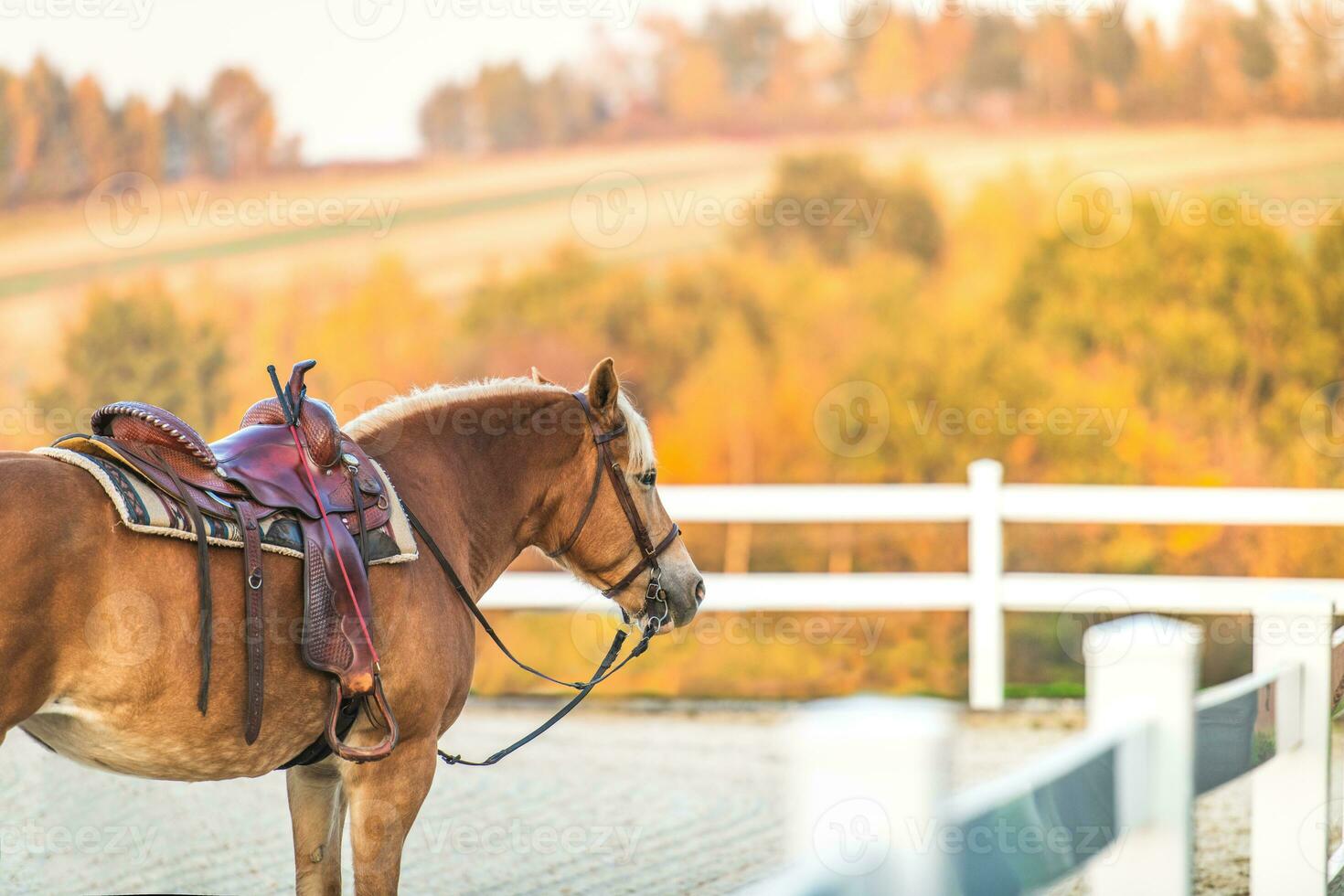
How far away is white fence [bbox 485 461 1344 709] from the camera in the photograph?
24.7ft

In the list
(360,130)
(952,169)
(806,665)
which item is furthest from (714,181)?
(806,665)

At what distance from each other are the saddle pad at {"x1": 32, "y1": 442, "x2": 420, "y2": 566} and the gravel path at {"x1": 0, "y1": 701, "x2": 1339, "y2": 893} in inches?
83.1

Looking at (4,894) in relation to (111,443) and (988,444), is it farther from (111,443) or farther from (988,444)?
(988,444)

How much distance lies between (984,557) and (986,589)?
20 cm

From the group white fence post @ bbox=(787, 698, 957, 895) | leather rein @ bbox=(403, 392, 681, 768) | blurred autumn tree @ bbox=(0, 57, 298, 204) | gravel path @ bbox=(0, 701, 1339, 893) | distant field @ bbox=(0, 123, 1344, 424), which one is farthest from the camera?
blurred autumn tree @ bbox=(0, 57, 298, 204)

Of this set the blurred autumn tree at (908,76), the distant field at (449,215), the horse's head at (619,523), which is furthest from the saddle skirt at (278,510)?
the blurred autumn tree at (908,76)

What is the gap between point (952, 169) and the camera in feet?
49.2

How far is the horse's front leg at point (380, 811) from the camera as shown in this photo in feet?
10.9

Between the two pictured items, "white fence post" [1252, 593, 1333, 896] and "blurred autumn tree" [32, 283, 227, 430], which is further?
"blurred autumn tree" [32, 283, 227, 430]

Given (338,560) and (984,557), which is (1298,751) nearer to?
(338,560)

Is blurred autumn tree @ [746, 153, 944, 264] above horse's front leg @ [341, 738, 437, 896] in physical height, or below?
above

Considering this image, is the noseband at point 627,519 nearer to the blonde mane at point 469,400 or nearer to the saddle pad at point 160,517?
the blonde mane at point 469,400

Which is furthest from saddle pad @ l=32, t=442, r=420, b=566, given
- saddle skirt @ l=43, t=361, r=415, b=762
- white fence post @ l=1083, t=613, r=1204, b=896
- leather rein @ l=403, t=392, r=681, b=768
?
white fence post @ l=1083, t=613, r=1204, b=896

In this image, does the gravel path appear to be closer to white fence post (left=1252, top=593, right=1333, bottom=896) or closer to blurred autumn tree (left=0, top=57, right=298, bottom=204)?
white fence post (left=1252, top=593, right=1333, bottom=896)
